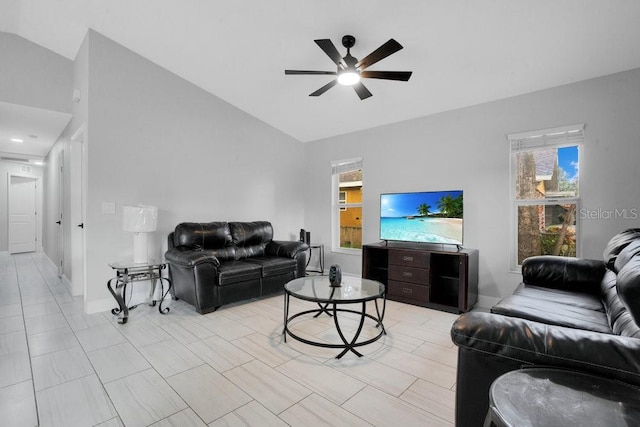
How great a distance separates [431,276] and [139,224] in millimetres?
3426

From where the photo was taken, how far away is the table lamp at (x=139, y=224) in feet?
10.8

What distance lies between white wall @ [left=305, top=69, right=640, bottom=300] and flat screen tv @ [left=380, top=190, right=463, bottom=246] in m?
0.30

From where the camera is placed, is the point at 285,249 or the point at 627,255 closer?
the point at 627,255

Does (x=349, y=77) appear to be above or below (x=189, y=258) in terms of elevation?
above

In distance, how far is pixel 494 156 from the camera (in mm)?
3602

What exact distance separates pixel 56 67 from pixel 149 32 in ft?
5.57

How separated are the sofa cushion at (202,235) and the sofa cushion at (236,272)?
1.28 feet

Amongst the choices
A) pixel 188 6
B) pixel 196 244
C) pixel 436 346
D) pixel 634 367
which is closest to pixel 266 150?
pixel 196 244

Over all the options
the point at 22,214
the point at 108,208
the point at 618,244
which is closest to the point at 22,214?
the point at 22,214

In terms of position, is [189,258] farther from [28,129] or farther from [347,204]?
[28,129]

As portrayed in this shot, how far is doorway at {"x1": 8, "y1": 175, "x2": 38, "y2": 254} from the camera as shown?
7.38 meters

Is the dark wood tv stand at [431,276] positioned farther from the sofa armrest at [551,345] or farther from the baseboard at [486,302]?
the sofa armrest at [551,345]

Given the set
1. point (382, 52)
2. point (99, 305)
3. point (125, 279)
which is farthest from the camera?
point (99, 305)

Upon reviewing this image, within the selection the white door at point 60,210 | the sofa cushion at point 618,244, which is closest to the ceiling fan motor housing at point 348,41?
the sofa cushion at point 618,244
